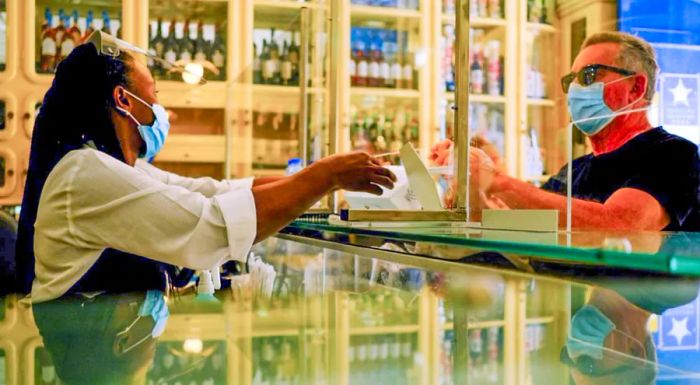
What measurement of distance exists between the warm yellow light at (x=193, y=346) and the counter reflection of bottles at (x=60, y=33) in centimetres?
308

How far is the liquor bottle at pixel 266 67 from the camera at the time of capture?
11.2ft

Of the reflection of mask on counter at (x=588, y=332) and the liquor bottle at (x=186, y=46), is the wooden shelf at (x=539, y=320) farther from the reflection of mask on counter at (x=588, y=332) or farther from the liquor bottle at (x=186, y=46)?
the liquor bottle at (x=186, y=46)

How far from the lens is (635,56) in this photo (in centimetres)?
185

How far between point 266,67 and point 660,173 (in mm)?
2146

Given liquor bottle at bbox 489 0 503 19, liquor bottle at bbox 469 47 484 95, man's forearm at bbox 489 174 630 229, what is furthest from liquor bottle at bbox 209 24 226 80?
man's forearm at bbox 489 174 630 229

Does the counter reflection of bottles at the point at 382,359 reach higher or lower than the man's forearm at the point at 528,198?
lower

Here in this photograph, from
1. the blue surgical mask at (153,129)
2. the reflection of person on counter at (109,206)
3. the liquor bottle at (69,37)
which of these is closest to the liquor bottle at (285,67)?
the liquor bottle at (69,37)

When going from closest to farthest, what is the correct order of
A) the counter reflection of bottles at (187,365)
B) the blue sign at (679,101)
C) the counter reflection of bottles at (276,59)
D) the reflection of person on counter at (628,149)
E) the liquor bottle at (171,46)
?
the counter reflection of bottles at (187,365) → the reflection of person on counter at (628,149) → the blue sign at (679,101) → the counter reflection of bottles at (276,59) → the liquor bottle at (171,46)

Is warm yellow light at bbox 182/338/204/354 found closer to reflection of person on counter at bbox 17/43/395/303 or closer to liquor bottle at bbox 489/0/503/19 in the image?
reflection of person on counter at bbox 17/43/395/303

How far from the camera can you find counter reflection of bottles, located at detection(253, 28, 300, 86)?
10.6 ft

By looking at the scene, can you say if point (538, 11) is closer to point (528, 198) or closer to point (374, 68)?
point (374, 68)

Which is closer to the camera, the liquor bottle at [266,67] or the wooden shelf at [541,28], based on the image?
the liquor bottle at [266,67]

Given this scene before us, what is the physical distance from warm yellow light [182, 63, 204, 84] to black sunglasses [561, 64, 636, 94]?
68.2 inches

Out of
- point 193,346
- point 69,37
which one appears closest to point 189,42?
point 69,37
